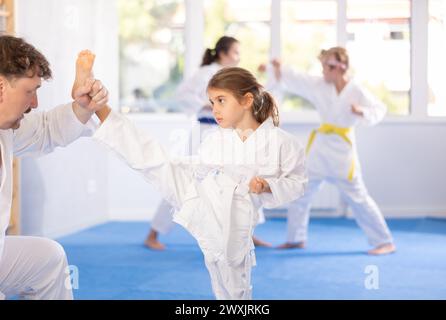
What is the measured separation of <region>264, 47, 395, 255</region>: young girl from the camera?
344cm

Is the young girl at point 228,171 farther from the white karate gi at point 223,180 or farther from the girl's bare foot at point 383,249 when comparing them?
the girl's bare foot at point 383,249

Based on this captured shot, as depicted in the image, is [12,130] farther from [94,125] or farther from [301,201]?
[301,201]

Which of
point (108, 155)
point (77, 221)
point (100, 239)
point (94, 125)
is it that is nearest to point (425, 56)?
point (94, 125)

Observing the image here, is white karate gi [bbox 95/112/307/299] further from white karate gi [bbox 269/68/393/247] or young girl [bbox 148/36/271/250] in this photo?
white karate gi [bbox 269/68/393/247]

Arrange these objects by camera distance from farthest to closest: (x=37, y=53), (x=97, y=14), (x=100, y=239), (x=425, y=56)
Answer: (x=97, y=14) < (x=100, y=239) < (x=425, y=56) < (x=37, y=53)

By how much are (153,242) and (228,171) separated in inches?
78.4

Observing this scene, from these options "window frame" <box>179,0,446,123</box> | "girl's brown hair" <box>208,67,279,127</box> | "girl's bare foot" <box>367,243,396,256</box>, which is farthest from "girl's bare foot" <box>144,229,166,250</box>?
"girl's brown hair" <box>208,67,279,127</box>

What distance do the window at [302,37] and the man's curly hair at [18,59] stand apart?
3098 millimetres

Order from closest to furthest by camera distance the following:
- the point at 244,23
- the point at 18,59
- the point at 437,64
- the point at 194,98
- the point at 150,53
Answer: the point at 18,59 → the point at 437,64 → the point at 194,98 → the point at 244,23 → the point at 150,53

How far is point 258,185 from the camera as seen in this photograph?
1.69 metres

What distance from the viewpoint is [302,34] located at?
4.88 m

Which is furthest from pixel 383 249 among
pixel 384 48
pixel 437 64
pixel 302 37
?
pixel 302 37

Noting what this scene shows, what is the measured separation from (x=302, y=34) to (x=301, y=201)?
150 cm

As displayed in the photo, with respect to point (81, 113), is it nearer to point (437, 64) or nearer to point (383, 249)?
point (437, 64)
